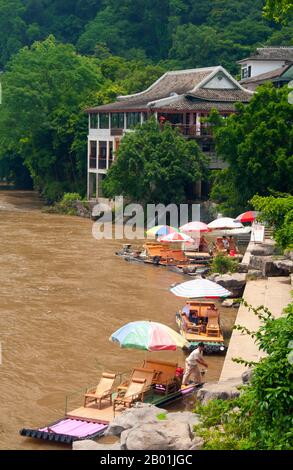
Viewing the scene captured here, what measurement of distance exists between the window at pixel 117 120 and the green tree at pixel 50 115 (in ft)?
13.0

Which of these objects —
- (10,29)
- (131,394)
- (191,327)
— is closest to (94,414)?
(131,394)

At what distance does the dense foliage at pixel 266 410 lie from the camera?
11094mm

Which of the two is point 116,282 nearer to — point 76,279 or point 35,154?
point 76,279

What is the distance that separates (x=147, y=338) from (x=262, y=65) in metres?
48.1

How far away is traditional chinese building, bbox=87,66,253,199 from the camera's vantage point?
4750 centimetres

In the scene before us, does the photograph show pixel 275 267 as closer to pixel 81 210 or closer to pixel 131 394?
pixel 131 394

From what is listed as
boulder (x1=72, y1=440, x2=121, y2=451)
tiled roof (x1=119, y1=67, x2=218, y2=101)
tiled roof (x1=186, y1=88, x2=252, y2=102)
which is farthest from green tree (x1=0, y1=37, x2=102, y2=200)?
boulder (x1=72, y1=440, x2=121, y2=451)

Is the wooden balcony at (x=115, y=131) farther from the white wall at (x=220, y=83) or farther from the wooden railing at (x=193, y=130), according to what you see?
the white wall at (x=220, y=83)

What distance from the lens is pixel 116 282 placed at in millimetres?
29625

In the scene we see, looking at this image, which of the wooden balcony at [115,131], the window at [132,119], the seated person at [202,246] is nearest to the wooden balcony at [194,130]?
the window at [132,119]

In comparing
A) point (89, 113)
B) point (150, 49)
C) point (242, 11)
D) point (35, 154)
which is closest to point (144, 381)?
point (89, 113)

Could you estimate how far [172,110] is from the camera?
47.3 meters

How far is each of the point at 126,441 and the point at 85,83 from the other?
163 ft

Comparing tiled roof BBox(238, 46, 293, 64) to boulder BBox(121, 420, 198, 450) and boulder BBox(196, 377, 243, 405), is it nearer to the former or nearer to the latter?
boulder BBox(196, 377, 243, 405)
